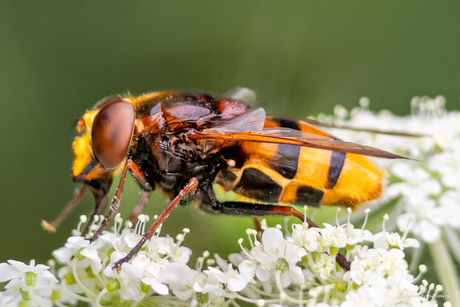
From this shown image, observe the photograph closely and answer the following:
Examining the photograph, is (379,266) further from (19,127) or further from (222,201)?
(19,127)

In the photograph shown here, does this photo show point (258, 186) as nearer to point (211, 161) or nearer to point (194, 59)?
point (211, 161)

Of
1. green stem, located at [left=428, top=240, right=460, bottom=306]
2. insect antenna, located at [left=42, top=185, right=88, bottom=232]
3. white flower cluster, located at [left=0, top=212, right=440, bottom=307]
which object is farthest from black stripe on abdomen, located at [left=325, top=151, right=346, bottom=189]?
insect antenna, located at [left=42, top=185, right=88, bottom=232]

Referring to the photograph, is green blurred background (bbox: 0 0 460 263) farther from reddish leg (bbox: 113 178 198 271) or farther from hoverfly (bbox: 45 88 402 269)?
reddish leg (bbox: 113 178 198 271)

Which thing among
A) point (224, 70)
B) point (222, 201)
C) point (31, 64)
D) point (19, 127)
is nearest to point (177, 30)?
point (224, 70)

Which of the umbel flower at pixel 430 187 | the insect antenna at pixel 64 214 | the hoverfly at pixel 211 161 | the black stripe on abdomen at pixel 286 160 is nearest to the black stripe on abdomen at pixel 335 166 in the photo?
the hoverfly at pixel 211 161

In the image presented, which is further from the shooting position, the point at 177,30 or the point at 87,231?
the point at 177,30
